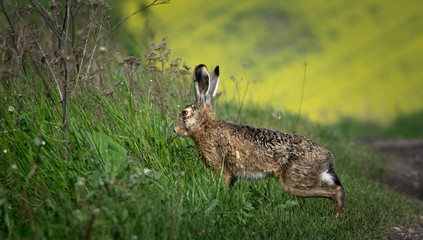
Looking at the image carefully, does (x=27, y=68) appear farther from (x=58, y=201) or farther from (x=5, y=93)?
(x=58, y=201)

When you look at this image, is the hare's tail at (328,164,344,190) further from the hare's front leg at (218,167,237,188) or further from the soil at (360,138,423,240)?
the hare's front leg at (218,167,237,188)

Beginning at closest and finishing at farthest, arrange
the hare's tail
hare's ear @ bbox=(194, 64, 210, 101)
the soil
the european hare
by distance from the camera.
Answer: the european hare
the hare's tail
hare's ear @ bbox=(194, 64, 210, 101)
the soil

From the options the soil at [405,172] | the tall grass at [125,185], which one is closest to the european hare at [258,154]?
the tall grass at [125,185]

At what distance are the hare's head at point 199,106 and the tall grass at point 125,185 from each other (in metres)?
0.19

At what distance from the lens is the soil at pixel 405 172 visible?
529cm

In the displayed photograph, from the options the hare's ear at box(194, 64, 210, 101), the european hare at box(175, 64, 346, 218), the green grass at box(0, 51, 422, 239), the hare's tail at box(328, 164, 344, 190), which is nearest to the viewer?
the green grass at box(0, 51, 422, 239)

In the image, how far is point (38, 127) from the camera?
4441 millimetres

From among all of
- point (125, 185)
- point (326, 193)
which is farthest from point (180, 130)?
point (326, 193)

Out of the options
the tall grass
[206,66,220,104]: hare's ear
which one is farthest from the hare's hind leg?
[206,66,220,104]: hare's ear

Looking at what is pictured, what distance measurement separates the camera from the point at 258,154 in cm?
487

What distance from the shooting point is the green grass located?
10.9ft

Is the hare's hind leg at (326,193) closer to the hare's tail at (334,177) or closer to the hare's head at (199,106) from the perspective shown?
the hare's tail at (334,177)

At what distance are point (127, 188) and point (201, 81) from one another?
1989 millimetres

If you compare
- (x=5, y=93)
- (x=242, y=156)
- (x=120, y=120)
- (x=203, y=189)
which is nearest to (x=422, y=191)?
(x=242, y=156)
